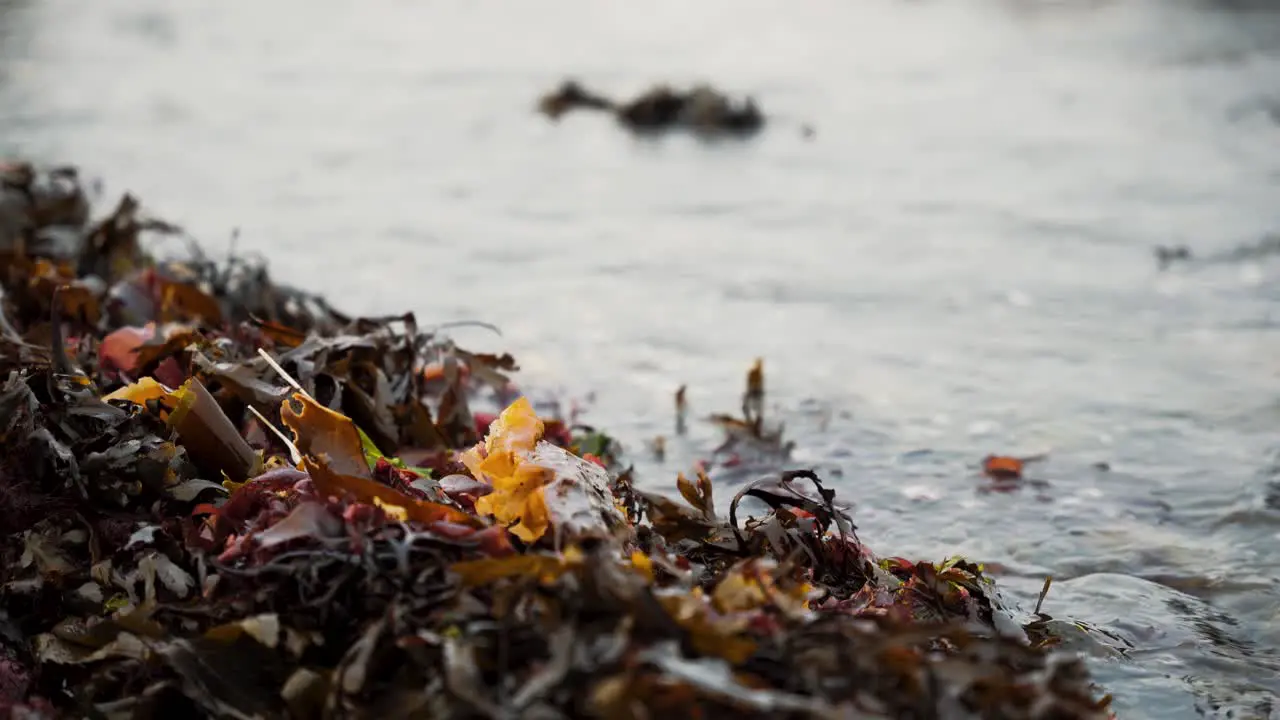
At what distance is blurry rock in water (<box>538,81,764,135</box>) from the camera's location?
8.60 meters

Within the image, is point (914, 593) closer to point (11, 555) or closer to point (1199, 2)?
point (11, 555)

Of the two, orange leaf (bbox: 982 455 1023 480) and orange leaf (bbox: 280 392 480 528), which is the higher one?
orange leaf (bbox: 280 392 480 528)

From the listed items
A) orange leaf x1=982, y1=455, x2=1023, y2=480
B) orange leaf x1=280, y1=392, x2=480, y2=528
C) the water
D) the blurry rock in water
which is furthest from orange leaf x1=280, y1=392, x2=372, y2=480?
the blurry rock in water

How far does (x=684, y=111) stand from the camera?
348 inches

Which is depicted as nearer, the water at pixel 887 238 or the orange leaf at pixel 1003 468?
the water at pixel 887 238

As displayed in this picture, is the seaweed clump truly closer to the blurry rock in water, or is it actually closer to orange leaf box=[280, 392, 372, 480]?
orange leaf box=[280, 392, 372, 480]

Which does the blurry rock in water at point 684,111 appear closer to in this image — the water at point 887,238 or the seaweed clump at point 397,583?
the water at point 887,238

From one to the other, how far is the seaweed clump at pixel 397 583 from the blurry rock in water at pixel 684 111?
6511mm

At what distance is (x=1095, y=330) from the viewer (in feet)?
13.7

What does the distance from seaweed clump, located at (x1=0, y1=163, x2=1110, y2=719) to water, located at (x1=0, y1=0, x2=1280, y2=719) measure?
768mm

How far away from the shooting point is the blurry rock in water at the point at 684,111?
8.60 metres

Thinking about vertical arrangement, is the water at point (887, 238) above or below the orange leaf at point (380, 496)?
below

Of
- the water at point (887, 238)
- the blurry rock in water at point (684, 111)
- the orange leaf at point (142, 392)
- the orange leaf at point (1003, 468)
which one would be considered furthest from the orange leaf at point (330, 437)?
the blurry rock in water at point (684, 111)

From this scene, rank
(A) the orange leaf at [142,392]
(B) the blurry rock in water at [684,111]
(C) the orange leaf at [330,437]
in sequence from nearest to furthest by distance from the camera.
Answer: (C) the orange leaf at [330,437] → (A) the orange leaf at [142,392] → (B) the blurry rock in water at [684,111]
